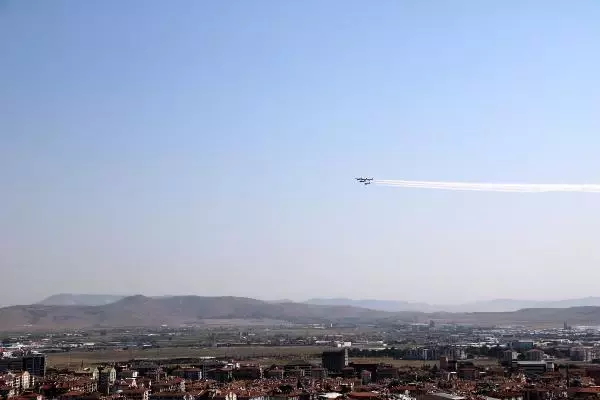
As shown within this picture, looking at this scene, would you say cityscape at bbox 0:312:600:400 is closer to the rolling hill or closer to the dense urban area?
the dense urban area

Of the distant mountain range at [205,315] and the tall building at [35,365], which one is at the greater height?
the distant mountain range at [205,315]

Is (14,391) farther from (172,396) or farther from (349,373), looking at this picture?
(349,373)

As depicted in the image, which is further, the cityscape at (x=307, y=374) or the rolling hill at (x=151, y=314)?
the rolling hill at (x=151, y=314)

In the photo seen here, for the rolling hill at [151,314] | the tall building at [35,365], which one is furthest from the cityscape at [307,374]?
the rolling hill at [151,314]

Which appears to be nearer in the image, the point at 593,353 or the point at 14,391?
the point at 14,391

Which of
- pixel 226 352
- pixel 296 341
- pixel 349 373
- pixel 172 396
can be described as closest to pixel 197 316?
pixel 296 341

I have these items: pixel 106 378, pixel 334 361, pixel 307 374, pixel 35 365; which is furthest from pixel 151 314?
pixel 106 378

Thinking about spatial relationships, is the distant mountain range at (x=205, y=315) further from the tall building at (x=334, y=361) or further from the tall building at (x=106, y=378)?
the tall building at (x=106, y=378)

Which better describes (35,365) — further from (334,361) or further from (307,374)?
(334,361)
